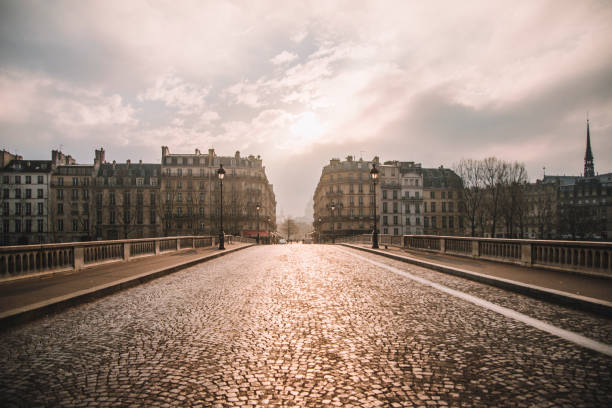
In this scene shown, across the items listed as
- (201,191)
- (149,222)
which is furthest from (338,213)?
(149,222)

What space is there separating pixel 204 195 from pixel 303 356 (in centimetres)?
6269

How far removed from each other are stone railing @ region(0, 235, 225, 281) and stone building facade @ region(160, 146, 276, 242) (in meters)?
45.3

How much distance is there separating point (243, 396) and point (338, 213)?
6646 cm

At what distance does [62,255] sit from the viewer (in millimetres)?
8945

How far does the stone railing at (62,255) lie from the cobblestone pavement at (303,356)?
3713mm

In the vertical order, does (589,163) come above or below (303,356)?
above

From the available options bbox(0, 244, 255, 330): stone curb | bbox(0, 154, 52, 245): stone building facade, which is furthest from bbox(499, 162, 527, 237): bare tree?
bbox(0, 154, 52, 245): stone building facade

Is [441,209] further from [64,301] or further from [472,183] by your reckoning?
[64,301]

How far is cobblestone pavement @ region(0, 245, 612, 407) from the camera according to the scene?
93.9 inches

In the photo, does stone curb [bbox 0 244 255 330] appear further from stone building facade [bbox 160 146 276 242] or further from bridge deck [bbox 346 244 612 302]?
stone building facade [bbox 160 146 276 242]

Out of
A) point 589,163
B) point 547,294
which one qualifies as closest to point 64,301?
point 547,294

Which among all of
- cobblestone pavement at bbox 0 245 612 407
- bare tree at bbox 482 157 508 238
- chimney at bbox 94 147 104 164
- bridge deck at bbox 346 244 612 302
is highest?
chimney at bbox 94 147 104 164

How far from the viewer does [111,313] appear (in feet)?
16.4

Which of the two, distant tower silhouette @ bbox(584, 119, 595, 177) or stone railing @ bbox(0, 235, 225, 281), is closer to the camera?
stone railing @ bbox(0, 235, 225, 281)
